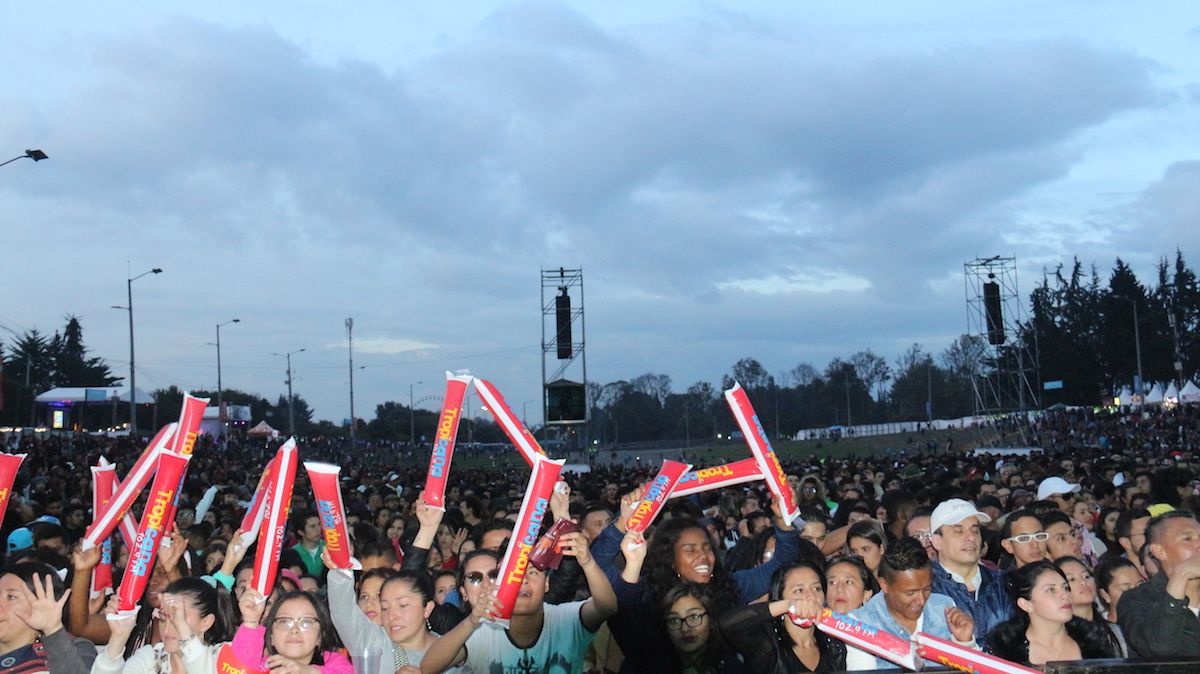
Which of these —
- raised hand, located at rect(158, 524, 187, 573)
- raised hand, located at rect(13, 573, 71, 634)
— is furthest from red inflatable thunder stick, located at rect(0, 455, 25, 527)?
raised hand, located at rect(13, 573, 71, 634)

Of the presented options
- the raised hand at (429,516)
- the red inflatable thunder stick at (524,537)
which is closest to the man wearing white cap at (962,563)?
the red inflatable thunder stick at (524,537)

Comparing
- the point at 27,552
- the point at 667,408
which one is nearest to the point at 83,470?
the point at 27,552

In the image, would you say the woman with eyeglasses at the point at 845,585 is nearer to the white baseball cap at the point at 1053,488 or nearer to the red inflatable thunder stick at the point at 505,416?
the red inflatable thunder stick at the point at 505,416

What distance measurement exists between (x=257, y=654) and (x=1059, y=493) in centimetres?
836

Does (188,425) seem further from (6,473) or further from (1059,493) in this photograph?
(1059,493)

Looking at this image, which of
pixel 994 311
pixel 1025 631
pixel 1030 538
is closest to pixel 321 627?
pixel 1025 631

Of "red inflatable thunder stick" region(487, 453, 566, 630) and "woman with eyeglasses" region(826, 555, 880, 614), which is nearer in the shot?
"red inflatable thunder stick" region(487, 453, 566, 630)

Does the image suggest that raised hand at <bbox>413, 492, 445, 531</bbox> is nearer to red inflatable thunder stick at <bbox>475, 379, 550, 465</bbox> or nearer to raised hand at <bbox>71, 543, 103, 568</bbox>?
red inflatable thunder stick at <bbox>475, 379, 550, 465</bbox>

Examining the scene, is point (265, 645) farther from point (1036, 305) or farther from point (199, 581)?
point (1036, 305)

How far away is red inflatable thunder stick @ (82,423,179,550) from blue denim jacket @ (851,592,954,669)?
4030 mm

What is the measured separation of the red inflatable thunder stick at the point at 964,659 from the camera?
10.2 ft

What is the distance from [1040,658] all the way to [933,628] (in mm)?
463

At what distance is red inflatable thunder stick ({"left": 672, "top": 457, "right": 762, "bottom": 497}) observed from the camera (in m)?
6.29

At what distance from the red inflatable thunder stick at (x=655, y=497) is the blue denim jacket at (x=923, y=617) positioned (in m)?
1.11
